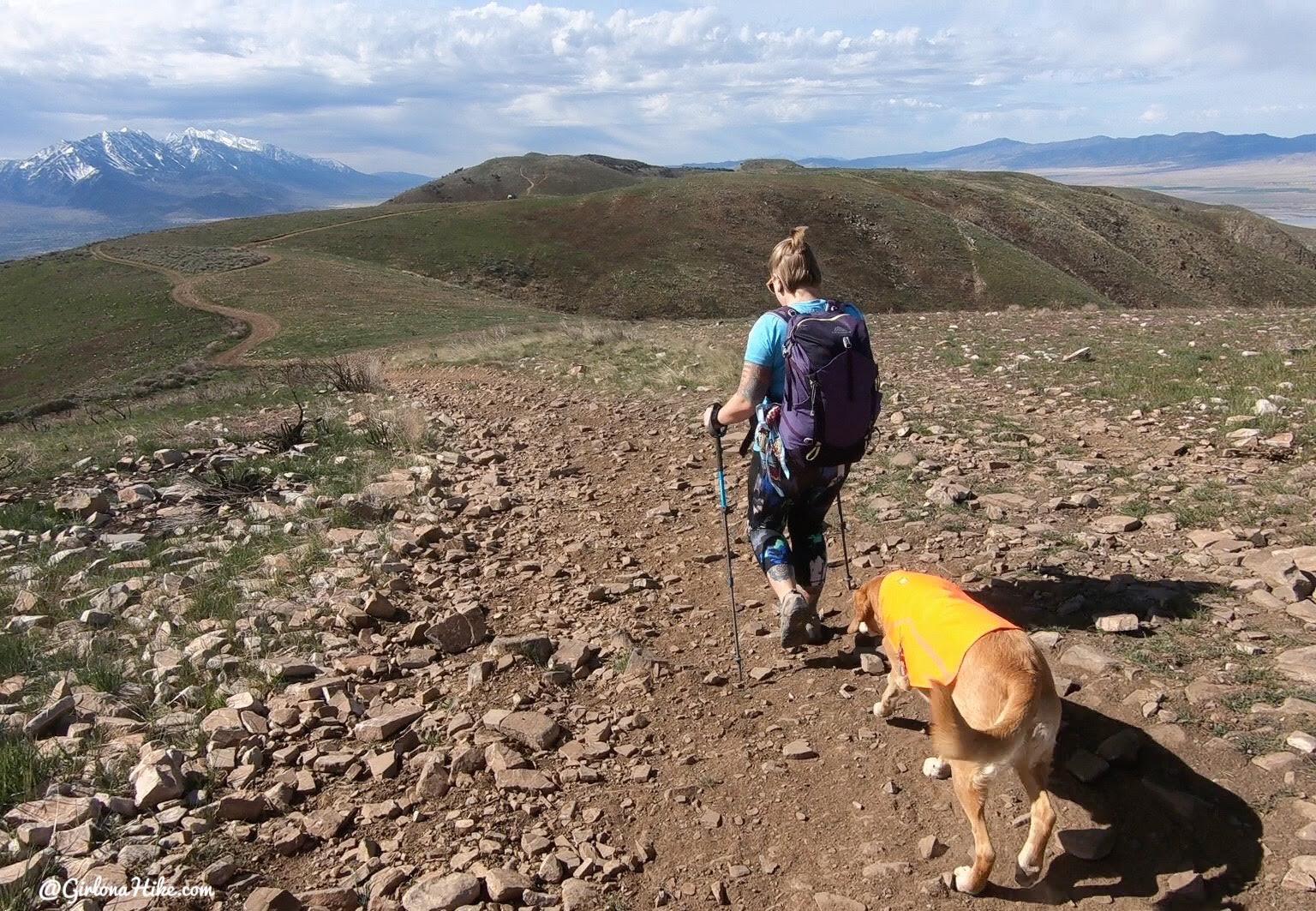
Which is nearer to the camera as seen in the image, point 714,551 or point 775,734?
point 775,734

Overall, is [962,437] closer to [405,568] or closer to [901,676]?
[901,676]

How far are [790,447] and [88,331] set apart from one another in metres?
49.9

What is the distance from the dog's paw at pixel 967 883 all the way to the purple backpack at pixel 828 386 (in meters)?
2.06

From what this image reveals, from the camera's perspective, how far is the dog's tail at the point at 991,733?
9.45ft

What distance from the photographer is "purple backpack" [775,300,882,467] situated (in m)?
4.09

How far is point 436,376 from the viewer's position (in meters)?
15.0

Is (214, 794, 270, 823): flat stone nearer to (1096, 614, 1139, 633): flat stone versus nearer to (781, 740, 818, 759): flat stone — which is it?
(781, 740, 818, 759): flat stone

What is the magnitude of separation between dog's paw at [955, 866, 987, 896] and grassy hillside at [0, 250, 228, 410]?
30.1 meters

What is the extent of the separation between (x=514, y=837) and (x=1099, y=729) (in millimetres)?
2649

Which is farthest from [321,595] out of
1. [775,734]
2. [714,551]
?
[775,734]

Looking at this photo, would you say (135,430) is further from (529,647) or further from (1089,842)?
(1089,842)

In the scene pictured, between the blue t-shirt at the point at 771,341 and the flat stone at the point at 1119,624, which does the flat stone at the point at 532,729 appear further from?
the flat stone at the point at 1119,624

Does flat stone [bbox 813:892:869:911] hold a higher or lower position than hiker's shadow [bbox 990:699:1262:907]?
lower

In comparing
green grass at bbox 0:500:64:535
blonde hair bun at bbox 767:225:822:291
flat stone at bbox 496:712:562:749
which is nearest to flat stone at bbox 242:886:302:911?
flat stone at bbox 496:712:562:749
